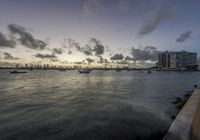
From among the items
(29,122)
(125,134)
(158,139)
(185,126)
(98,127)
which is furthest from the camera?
(29,122)

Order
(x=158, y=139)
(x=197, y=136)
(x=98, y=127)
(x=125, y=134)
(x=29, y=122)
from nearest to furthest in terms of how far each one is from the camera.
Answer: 1. (x=197, y=136)
2. (x=158, y=139)
3. (x=125, y=134)
4. (x=98, y=127)
5. (x=29, y=122)

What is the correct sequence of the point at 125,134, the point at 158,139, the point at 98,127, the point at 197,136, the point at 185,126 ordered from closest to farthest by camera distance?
the point at 197,136, the point at 185,126, the point at 158,139, the point at 125,134, the point at 98,127

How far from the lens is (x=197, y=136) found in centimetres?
809

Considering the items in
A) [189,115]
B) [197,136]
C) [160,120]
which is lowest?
[160,120]

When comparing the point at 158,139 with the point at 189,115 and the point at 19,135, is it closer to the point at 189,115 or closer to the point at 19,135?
the point at 189,115

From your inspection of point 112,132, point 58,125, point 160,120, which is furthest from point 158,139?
point 58,125

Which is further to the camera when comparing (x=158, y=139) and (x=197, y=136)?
(x=158, y=139)

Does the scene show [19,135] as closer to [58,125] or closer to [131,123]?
[58,125]

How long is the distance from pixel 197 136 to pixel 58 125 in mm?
13342

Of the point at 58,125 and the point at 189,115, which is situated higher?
the point at 189,115

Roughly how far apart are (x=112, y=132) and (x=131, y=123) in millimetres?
3287

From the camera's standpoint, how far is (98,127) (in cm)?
1722

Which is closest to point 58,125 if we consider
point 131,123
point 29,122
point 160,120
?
point 29,122

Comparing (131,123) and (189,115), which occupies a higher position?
(189,115)
